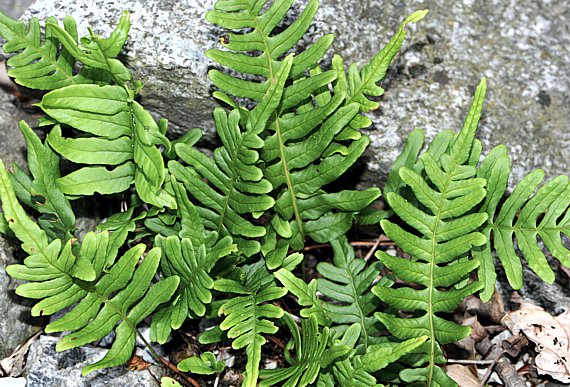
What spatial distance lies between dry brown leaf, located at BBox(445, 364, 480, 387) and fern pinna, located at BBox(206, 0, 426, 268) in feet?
2.79

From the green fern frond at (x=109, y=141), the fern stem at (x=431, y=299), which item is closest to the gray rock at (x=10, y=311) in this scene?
the green fern frond at (x=109, y=141)

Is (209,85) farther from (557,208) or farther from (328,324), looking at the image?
(557,208)

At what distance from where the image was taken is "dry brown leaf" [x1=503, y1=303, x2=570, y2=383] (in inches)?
128

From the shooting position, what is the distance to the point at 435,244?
2.90m

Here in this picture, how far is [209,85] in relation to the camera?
10.9ft

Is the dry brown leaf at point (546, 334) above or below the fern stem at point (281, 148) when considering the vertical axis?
below

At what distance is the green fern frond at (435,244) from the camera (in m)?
2.83

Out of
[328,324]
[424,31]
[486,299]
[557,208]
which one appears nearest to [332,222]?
[328,324]

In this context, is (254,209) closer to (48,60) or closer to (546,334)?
(48,60)

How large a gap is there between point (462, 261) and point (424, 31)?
4.42 feet

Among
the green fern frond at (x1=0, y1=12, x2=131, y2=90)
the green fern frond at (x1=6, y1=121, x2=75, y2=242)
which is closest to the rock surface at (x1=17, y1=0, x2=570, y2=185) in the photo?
the green fern frond at (x1=0, y1=12, x2=131, y2=90)

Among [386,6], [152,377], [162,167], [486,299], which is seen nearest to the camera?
[162,167]

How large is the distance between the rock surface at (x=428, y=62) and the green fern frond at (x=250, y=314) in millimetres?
→ 909

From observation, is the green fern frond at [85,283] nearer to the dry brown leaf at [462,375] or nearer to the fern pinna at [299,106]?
the fern pinna at [299,106]
